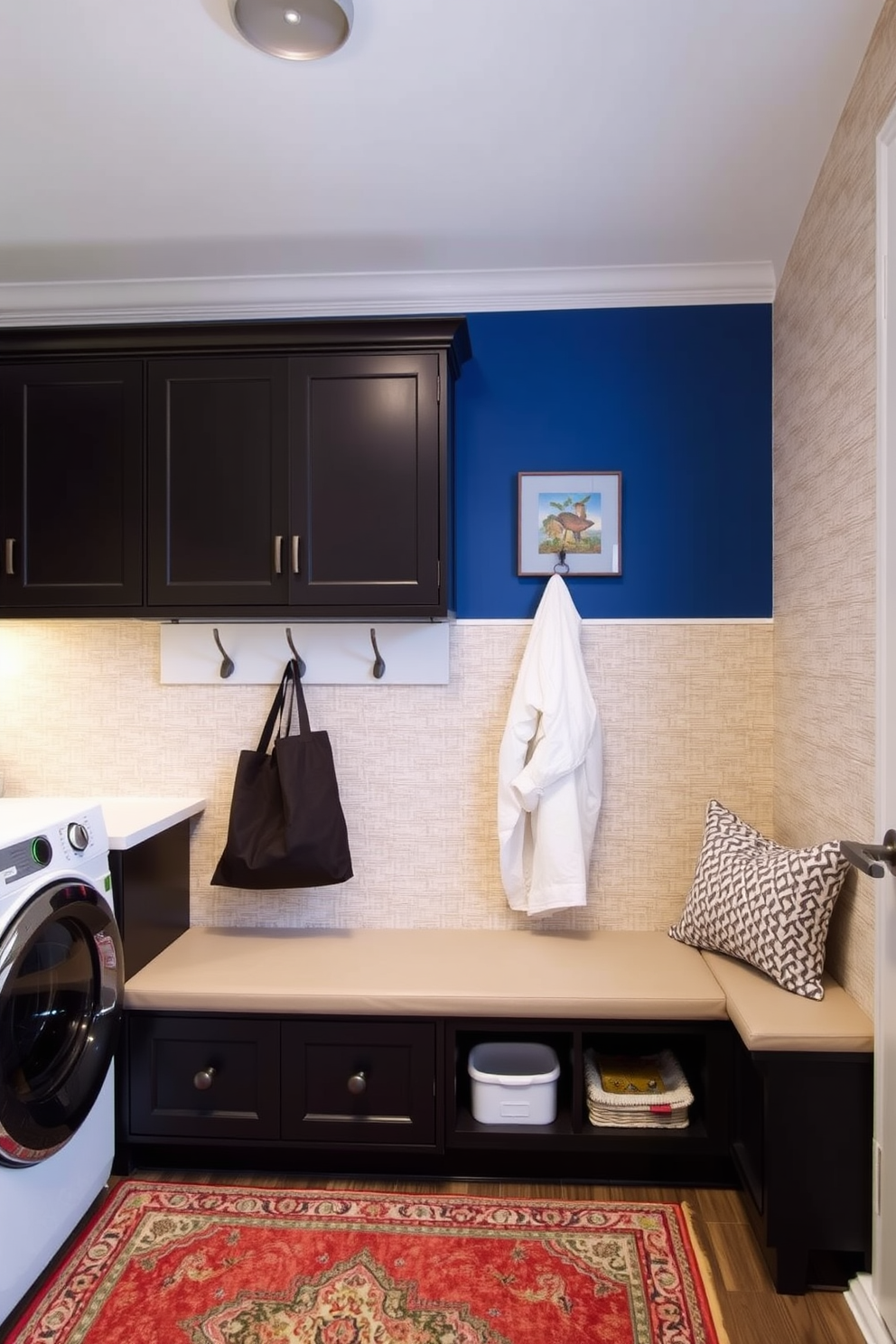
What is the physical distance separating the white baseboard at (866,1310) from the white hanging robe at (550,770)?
99 cm

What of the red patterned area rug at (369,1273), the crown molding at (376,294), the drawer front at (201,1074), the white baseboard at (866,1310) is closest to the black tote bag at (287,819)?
the drawer front at (201,1074)

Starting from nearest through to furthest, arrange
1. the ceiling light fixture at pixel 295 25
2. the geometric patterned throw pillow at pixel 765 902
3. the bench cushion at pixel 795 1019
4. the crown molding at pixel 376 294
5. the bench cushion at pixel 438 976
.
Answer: the ceiling light fixture at pixel 295 25
the bench cushion at pixel 795 1019
the geometric patterned throw pillow at pixel 765 902
the bench cushion at pixel 438 976
the crown molding at pixel 376 294

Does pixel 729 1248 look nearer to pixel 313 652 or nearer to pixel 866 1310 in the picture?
pixel 866 1310

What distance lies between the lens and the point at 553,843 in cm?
236

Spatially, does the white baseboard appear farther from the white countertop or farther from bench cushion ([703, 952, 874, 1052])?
the white countertop

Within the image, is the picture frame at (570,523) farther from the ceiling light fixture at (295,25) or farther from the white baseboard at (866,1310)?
the white baseboard at (866,1310)

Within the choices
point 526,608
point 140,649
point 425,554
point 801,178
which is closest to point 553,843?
point 526,608

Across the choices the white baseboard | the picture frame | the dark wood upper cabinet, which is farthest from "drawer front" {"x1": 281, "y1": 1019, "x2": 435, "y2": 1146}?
the picture frame

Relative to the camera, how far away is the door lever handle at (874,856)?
A: 154 centimetres

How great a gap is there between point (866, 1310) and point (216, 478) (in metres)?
2.42

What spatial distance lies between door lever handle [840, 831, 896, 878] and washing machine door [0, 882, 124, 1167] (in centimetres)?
160

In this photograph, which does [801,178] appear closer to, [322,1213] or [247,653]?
[247,653]

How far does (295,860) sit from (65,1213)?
0.93m

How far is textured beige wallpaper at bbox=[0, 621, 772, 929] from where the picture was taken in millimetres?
2541
